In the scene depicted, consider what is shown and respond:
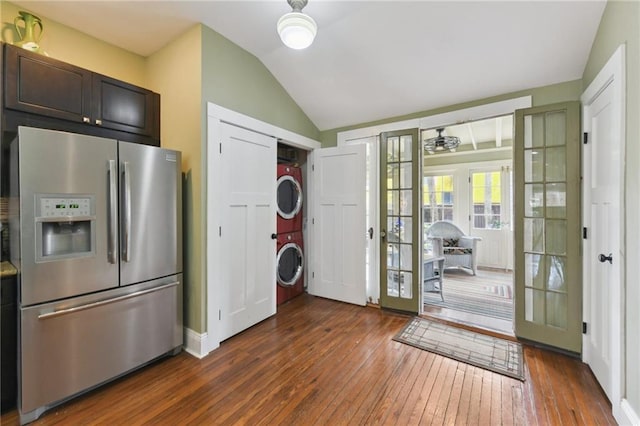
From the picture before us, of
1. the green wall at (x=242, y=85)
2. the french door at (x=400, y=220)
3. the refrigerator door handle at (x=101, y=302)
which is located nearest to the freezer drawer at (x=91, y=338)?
the refrigerator door handle at (x=101, y=302)

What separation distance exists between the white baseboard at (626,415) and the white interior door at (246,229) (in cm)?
283

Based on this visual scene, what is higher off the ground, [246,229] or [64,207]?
[64,207]

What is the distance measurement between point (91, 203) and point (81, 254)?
0.35 m

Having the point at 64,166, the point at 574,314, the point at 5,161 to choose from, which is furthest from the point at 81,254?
the point at 574,314

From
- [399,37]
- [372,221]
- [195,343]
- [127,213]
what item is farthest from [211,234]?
[399,37]

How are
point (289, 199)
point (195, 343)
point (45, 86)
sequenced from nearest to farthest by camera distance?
point (45, 86), point (195, 343), point (289, 199)

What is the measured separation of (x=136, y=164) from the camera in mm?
2072

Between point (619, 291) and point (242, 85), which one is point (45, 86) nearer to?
point (242, 85)

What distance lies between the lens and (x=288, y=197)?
12.3 ft

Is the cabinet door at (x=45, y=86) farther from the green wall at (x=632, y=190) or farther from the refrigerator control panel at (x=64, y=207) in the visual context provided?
the green wall at (x=632, y=190)

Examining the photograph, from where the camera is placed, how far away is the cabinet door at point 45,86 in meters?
1.85

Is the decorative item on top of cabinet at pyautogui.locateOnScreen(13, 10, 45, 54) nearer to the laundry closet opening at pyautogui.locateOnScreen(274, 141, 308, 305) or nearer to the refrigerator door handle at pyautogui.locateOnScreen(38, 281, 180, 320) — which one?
the refrigerator door handle at pyautogui.locateOnScreen(38, 281, 180, 320)

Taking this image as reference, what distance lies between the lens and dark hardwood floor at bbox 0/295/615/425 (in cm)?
169

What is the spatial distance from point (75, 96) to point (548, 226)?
4.15m
